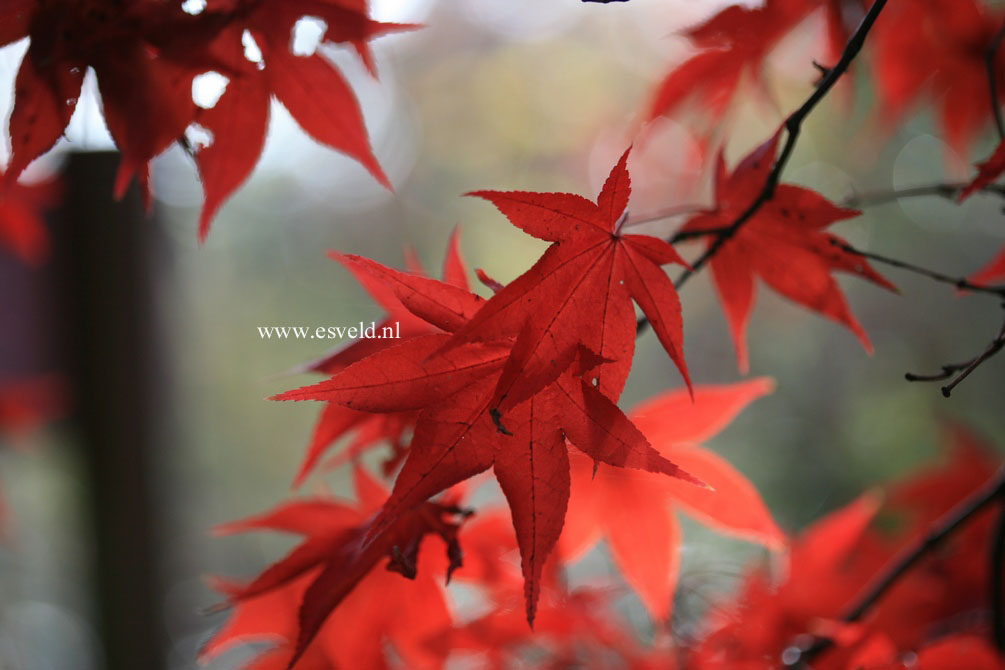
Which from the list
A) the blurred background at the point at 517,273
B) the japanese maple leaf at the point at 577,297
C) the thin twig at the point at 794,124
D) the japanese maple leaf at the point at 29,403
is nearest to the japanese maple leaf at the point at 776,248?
the thin twig at the point at 794,124

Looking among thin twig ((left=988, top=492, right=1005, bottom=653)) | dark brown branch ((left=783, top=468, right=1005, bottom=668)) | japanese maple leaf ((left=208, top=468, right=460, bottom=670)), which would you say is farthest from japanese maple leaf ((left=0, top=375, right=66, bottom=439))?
thin twig ((left=988, top=492, right=1005, bottom=653))

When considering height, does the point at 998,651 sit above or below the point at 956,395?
above

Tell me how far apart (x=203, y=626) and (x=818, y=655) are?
2.91 m

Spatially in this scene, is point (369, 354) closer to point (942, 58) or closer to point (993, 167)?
point (993, 167)

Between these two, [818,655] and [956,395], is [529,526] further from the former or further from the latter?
[956,395]

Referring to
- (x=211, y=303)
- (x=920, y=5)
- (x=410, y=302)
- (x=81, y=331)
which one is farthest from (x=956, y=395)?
(x=211, y=303)

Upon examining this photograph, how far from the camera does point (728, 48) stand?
585mm

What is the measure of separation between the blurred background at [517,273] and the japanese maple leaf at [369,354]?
95.1 inches

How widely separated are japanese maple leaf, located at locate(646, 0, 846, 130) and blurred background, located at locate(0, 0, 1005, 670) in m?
2.28

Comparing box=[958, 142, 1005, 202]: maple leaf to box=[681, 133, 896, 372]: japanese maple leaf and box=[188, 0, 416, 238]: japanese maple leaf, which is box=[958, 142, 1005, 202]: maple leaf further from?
box=[188, 0, 416, 238]: japanese maple leaf

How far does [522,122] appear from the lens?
12.7ft

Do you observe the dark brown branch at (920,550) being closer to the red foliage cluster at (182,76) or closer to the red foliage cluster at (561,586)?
the red foliage cluster at (561,586)

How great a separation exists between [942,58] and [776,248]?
17.6 inches

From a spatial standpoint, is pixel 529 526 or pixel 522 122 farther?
pixel 522 122
